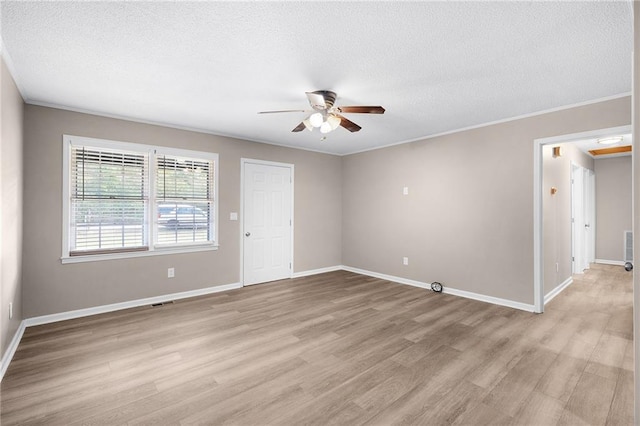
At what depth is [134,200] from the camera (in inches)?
159

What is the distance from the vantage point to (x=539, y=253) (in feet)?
12.5

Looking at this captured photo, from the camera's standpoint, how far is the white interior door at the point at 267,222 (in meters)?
5.19

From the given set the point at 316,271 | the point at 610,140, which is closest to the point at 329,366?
the point at 316,271

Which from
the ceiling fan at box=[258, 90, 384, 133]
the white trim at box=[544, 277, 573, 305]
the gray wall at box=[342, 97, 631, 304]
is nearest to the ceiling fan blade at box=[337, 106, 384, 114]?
the ceiling fan at box=[258, 90, 384, 133]

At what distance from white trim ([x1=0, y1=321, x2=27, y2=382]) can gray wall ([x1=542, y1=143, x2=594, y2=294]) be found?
5901mm

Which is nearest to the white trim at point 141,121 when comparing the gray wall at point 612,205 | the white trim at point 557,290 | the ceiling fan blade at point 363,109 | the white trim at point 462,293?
the ceiling fan blade at point 363,109

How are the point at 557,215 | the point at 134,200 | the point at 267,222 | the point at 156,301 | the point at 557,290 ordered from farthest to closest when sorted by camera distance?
the point at 267,222 < the point at 557,215 < the point at 557,290 < the point at 156,301 < the point at 134,200

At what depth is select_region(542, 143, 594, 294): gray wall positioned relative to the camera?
13.9 feet

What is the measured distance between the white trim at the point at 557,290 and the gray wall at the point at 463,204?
645 millimetres

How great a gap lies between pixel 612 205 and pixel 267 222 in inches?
310

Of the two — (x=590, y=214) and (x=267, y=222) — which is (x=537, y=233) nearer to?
(x=267, y=222)

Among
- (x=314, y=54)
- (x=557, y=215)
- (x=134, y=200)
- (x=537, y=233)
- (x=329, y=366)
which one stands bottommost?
(x=329, y=366)

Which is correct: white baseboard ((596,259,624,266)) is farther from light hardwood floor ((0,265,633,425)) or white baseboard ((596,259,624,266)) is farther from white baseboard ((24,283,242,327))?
white baseboard ((24,283,242,327))

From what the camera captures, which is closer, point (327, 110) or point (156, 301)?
point (327, 110)
